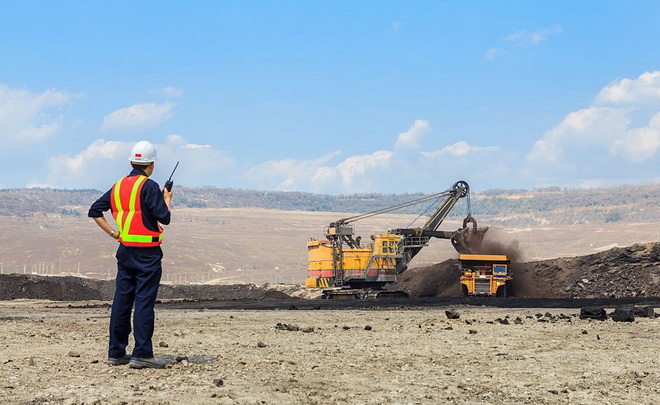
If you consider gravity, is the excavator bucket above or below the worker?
above

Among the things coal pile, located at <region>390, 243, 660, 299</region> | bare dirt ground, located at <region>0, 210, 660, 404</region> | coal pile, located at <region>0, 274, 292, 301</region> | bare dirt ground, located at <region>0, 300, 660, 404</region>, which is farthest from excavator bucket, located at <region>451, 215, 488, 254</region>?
bare dirt ground, located at <region>0, 300, 660, 404</region>

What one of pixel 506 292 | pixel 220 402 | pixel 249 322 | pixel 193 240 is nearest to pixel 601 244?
pixel 193 240

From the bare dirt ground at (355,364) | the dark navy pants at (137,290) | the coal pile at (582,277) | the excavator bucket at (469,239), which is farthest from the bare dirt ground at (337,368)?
the excavator bucket at (469,239)

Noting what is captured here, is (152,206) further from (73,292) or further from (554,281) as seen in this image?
(73,292)

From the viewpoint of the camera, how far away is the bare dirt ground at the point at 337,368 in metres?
8.66

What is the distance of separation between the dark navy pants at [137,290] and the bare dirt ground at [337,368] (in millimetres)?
411

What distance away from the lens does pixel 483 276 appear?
47938 mm

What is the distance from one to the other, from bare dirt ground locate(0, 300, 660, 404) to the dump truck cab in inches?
1242

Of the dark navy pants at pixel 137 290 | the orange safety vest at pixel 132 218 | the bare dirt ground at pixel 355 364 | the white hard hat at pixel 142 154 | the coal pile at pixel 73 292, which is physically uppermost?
the white hard hat at pixel 142 154

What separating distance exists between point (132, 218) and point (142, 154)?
0.82 metres

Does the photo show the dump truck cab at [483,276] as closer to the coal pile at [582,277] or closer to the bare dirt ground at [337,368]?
the coal pile at [582,277]

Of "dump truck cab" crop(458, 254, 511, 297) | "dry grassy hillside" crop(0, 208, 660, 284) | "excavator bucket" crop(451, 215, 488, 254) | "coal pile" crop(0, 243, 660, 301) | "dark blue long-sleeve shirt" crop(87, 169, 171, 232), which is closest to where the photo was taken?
"dark blue long-sleeve shirt" crop(87, 169, 171, 232)

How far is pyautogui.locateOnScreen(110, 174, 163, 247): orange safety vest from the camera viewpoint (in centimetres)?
1020

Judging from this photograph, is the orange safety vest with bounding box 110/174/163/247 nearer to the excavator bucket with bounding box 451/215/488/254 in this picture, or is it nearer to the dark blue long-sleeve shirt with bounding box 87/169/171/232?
the dark blue long-sleeve shirt with bounding box 87/169/171/232
